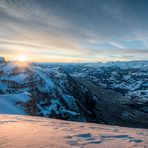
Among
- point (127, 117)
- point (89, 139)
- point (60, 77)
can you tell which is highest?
point (89, 139)

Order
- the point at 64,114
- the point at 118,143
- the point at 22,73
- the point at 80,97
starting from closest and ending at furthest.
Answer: the point at 118,143
the point at 64,114
the point at 22,73
the point at 80,97

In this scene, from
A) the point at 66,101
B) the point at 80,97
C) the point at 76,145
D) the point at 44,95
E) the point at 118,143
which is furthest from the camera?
the point at 80,97

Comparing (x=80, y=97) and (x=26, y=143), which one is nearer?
(x=26, y=143)

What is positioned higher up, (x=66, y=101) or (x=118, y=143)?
(x=118, y=143)

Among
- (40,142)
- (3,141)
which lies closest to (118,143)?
(40,142)

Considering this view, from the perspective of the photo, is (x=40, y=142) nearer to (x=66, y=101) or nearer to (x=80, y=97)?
(x=66, y=101)

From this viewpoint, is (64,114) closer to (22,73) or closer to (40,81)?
(40,81)

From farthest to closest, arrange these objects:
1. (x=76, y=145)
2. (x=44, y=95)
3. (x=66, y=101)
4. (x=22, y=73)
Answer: (x=22, y=73), (x=66, y=101), (x=44, y=95), (x=76, y=145)

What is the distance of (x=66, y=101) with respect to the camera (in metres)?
117

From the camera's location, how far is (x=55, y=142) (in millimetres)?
7766

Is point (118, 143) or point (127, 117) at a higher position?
point (118, 143)

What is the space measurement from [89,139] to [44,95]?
101309 millimetres

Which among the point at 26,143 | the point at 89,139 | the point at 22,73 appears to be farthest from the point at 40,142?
the point at 22,73

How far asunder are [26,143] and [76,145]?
1.74m
